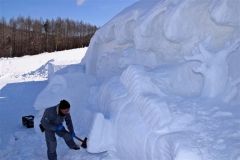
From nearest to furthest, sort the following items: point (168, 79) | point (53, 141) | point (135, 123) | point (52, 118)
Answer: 1. point (135, 123)
2. point (52, 118)
3. point (53, 141)
4. point (168, 79)

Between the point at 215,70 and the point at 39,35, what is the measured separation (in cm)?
3776

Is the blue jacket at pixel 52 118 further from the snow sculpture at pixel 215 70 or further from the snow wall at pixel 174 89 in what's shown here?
the snow sculpture at pixel 215 70

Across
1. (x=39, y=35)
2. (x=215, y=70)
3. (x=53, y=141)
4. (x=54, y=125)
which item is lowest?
(x=53, y=141)

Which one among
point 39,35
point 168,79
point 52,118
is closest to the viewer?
point 52,118

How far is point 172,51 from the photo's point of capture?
6672mm

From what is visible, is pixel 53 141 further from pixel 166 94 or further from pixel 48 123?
pixel 166 94

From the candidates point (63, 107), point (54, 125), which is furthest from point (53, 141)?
point (63, 107)

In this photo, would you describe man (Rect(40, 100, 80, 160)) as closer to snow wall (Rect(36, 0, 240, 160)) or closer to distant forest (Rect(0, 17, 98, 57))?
snow wall (Rect(36, 0, 240, 160))

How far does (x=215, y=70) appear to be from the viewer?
5441 mm

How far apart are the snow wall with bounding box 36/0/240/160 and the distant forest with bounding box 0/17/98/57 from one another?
27920mm

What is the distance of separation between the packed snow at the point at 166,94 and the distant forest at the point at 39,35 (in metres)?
27.0

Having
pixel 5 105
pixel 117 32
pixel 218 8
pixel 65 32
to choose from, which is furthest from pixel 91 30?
pixel 218 8

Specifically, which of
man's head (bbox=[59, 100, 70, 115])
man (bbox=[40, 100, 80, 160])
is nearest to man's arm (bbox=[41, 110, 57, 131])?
man (bbox=[40, 100, 80, 160])

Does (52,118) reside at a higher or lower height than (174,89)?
lower
